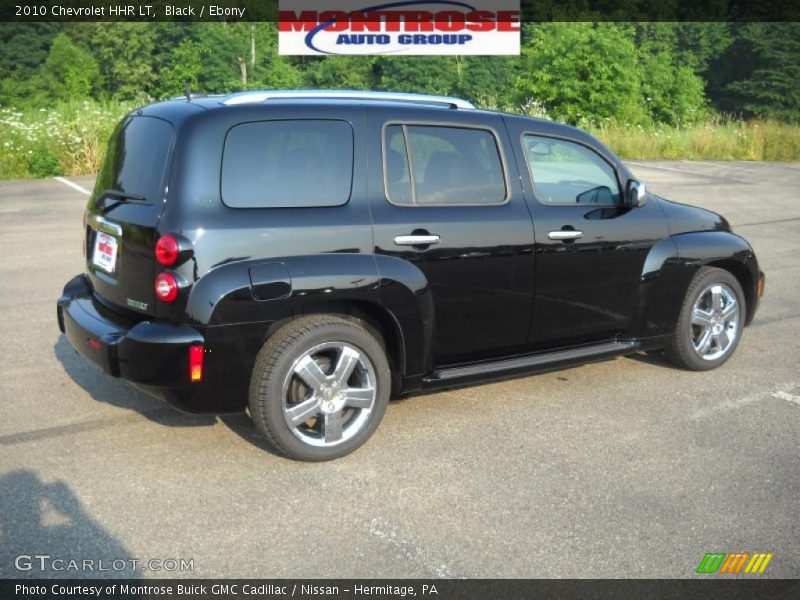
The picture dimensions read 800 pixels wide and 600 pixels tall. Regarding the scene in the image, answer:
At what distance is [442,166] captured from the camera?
5.13m

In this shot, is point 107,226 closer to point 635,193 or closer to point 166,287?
point 166,287

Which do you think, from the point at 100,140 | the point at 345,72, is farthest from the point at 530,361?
the point at 345,72

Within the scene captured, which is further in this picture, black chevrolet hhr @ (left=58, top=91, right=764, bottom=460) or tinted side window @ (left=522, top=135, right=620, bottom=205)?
tinted side window @ (left=522, top=135, right=620, bottom=205)

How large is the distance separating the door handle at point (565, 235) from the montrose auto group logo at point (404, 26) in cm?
3815

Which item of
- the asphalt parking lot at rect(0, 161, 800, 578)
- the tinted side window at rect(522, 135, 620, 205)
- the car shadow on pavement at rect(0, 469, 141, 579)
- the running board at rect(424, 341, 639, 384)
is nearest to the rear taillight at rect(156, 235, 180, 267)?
the asphalt parking lot at rect(0, 161, 800, 578)

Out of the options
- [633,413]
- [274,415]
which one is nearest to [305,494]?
[274,415]

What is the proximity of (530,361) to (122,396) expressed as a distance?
254 centimetres

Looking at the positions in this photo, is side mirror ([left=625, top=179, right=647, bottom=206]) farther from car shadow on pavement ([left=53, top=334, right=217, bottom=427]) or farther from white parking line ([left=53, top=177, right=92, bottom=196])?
white parking line ([left=53, top=177, right=92, bottom=196])

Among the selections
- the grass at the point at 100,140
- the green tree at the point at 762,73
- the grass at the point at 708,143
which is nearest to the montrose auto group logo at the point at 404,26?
the grass at the point at 100,140

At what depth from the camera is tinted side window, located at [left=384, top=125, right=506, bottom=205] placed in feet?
16.2

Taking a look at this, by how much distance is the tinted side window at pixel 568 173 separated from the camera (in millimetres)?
5465

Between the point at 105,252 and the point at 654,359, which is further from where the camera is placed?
the point at 654,359

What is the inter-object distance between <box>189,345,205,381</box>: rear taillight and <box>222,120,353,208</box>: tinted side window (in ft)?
2.40

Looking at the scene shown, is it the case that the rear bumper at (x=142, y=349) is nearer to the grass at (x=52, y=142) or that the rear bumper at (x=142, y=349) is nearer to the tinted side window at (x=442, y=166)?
the tinted side window at (x=442, y=166)
